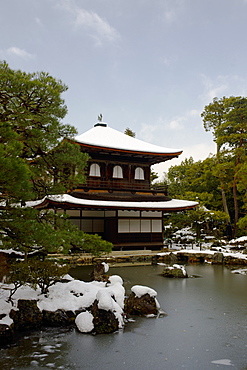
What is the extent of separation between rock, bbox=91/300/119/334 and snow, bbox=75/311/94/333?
8 cm

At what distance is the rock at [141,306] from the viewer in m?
7.67

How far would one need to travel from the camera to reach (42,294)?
7445 mm

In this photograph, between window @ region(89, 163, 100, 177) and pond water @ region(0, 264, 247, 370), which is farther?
window @ region(89, 163, 100, 177)

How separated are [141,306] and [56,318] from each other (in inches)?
81.7

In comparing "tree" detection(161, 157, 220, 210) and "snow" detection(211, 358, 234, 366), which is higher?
"tree" detection(161, 157, 220, 210)

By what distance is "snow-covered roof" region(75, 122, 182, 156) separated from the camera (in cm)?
2080

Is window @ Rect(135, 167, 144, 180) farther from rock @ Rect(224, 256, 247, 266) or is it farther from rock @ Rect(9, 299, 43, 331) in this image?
rock @ Rect(9, 299, 43, 331)

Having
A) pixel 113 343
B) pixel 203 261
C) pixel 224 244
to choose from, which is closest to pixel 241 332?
pixel 113 343

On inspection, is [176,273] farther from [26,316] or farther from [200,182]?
[200,182]

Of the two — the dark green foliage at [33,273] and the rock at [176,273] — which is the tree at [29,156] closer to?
the dark green foliage at [33,273]

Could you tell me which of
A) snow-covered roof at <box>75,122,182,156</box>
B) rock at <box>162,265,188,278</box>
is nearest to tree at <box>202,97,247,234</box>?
snow-covered roof at <box>75,122,182,156</box>

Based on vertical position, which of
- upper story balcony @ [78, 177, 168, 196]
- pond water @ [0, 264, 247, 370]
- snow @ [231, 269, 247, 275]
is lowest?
pond water @ [0, 264, 247, 370]

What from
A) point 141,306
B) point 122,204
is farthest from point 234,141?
point 141,306

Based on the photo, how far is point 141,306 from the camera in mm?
7730
